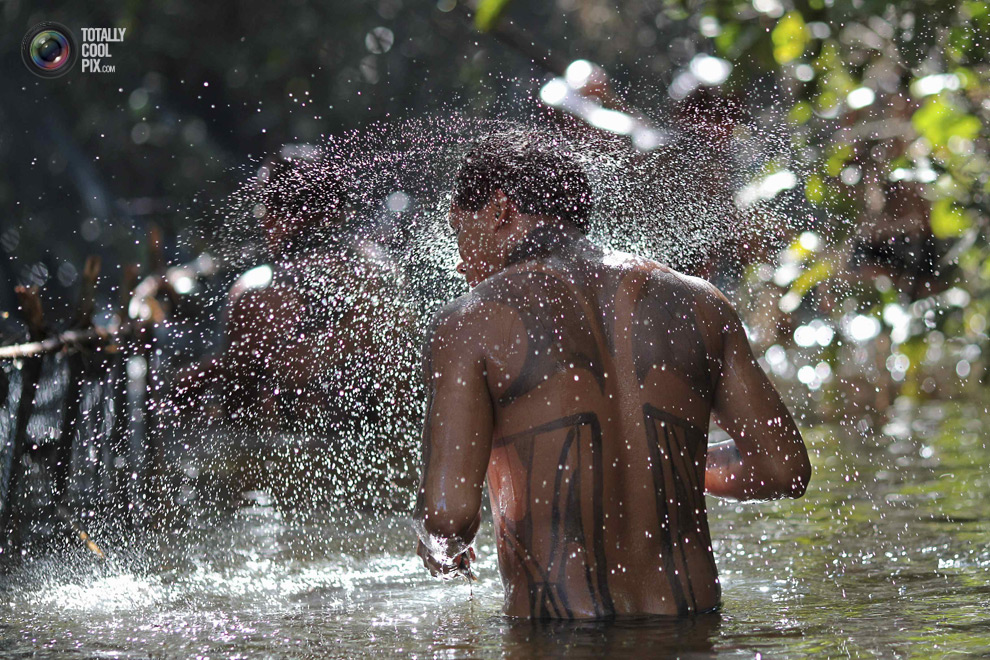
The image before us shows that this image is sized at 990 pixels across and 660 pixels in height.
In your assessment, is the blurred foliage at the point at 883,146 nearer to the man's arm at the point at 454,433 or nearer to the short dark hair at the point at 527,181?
the short dark hair at the point at 527,181

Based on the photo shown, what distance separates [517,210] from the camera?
2561 mm

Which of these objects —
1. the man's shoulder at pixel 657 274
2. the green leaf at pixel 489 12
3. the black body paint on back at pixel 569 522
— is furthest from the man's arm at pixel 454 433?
the green leaf at pixel 489 12

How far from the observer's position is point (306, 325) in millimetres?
6945

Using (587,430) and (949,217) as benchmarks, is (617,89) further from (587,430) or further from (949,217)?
(587,430)

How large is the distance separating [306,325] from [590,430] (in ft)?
15.7

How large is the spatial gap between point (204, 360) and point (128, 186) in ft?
13.2

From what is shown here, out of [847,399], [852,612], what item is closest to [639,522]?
[852,612]

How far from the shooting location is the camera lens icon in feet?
29.0

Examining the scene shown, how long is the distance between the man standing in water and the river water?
12 cm

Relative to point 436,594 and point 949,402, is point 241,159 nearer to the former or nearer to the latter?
point 949,402

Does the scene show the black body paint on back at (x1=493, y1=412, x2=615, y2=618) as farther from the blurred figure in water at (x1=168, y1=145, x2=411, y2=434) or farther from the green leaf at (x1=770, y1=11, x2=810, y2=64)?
the blurred figure in water at (x1=168, y1=145, x2=411, y2=434)

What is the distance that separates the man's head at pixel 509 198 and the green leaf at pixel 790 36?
6.48ft

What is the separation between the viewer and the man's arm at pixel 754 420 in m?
2.46

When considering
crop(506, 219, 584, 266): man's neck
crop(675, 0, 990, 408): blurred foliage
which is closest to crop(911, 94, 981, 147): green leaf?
crop(675, 0, 990, 408): blurred foliage
